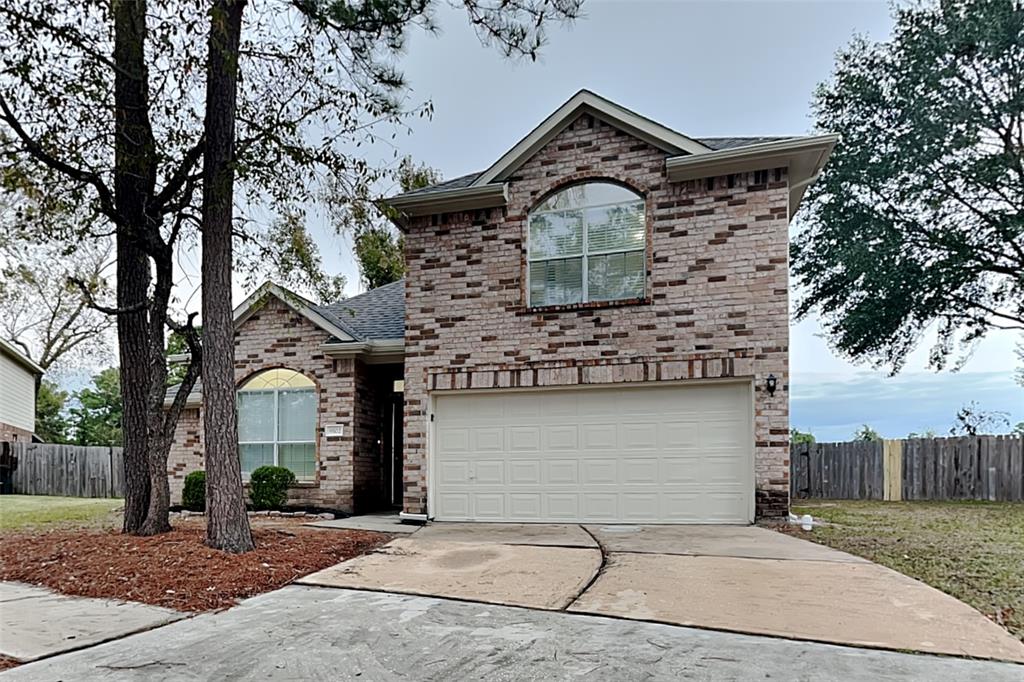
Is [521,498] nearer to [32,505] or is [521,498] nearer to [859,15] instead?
[32,505]

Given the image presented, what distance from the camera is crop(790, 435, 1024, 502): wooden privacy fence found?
44.6 ft

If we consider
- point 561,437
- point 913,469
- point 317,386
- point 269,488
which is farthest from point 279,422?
point 913,469

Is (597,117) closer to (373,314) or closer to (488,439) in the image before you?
(488,439)

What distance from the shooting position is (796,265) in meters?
18.2

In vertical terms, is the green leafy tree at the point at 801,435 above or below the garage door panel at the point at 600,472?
below

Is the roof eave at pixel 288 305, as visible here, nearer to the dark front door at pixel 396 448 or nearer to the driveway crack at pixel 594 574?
the dark front door at pixel 396 448

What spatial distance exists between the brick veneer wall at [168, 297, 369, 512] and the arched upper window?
4034mm

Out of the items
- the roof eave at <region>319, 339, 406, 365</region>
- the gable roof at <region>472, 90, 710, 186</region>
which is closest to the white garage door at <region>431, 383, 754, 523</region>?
the roof eave at <region>319, 339, 406, 365</region>

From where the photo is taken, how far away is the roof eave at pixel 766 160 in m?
9.12

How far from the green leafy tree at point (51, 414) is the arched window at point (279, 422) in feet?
85.4

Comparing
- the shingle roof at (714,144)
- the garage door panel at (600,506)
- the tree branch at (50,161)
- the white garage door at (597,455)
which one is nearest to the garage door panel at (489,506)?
the white garage door at (597,455)

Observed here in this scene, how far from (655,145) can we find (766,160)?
1.56 metres

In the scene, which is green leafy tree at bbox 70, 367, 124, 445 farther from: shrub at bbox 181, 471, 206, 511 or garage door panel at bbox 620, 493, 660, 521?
garage door panel at bbox 620, 493, 660, 521

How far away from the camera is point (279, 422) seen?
1252cm
